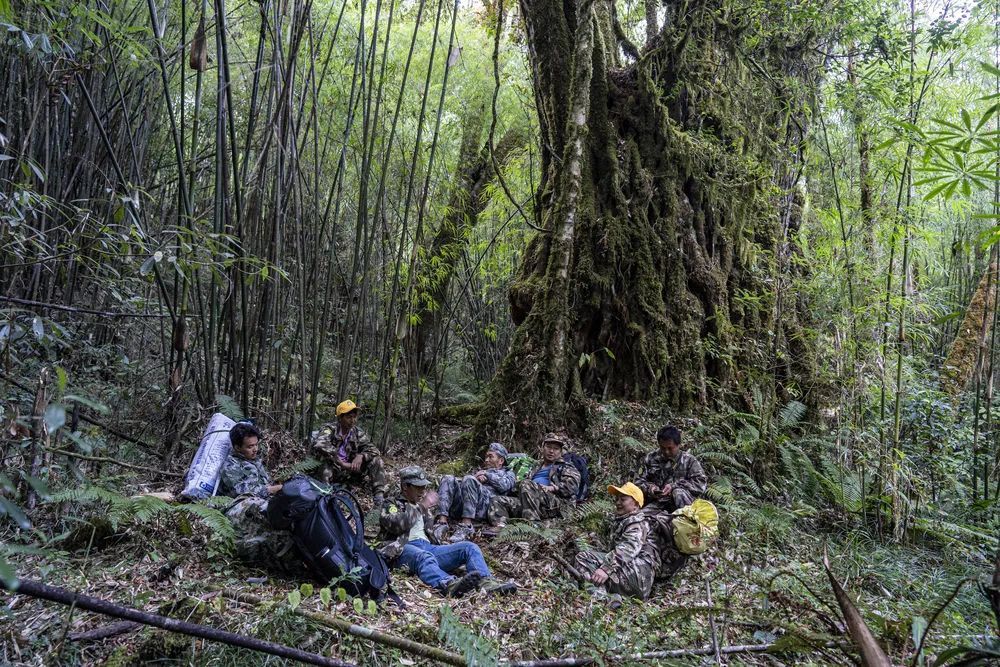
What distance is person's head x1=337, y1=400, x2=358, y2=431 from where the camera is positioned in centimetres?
483

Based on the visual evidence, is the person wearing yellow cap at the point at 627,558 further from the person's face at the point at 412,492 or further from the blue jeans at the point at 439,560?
the person's face at the point at 412,492

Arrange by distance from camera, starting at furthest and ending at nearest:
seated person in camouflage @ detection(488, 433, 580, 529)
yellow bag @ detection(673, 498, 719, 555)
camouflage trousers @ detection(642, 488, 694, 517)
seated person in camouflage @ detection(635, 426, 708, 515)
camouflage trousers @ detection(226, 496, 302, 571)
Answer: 1. seated person in camouflage @ detection(488, 433, 580, 529)
2. seated person in camouflage @ detection(635, 426, 708, 515)
3. camouflage trousers @ detection(642, 488, 694, 517)
4. yellow bag @ detection(673, 498, 719, 555)
5. camouflage trousers @ detection(226, 496, 302, 571)

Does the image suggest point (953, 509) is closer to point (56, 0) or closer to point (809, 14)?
point (809, 14)

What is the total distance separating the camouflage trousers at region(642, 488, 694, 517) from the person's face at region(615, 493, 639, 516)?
0.12m

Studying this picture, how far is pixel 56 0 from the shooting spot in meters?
3.03

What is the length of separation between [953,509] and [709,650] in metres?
3.93

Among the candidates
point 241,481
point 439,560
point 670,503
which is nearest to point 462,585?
point 439,560

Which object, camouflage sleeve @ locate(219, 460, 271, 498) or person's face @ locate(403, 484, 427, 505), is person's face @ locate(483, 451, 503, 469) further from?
camouflage sleeve @ locate(219, 460, 271, 498)

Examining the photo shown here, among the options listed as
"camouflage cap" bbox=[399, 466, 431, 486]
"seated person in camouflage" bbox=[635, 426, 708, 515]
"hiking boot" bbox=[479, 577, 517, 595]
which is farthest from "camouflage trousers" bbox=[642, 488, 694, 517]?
"camouflage cap" bbox=[399, 466, 431, 486]

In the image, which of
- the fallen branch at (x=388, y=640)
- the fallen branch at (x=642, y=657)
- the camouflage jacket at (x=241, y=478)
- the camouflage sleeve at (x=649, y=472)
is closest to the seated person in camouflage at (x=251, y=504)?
the camouflage jacket at (x=241, y=478)

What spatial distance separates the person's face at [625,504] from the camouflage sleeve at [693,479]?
1.38 ft

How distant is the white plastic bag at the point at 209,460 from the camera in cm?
380

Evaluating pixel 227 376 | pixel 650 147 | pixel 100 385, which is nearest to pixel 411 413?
pixel 227 376

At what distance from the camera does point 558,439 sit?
16.3ft
